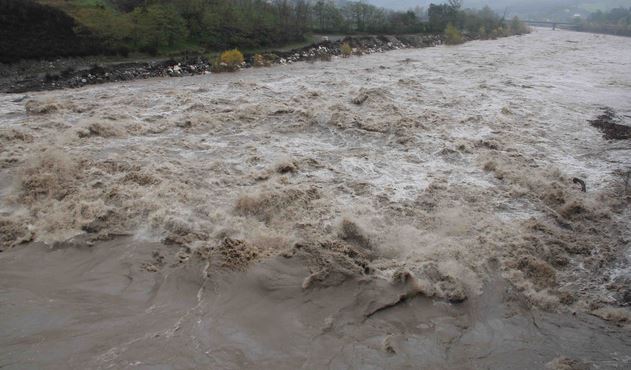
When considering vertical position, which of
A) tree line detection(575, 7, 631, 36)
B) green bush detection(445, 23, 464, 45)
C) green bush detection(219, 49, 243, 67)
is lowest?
green bush detection(219, 49, 243, 67)

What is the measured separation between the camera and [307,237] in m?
6.66

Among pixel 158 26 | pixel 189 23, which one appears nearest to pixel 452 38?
pixel 189 23

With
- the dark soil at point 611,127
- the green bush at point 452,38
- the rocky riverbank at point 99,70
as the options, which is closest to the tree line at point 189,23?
the rocky riverbank at point 99,70

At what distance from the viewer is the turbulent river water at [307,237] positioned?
15.1 ft

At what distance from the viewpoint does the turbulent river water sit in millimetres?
4609

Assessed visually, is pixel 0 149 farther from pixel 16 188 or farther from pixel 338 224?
pixel 338 224

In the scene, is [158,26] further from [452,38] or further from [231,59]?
[452,38]

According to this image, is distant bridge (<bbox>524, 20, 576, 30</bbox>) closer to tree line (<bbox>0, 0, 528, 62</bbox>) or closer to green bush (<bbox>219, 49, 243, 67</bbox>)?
tree line (<bbox>0, 0, 528, 62</bbox>)

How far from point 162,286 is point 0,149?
21.3 ft

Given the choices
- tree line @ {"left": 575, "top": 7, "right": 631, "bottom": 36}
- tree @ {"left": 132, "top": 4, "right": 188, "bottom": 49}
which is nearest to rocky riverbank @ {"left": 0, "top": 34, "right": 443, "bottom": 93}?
tree @ {"left": 132, "top": 4, "right": 188, "bottom": 49}

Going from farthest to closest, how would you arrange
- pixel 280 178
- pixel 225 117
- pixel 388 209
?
pixel 225 117
pixel 280 178
pixel 388 209

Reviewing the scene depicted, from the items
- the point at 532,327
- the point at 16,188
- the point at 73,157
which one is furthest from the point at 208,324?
the point at 73,157

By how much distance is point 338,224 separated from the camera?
7.02 m

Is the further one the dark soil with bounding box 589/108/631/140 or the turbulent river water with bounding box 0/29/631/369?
the dark soil with bounding box 589/108/631/140
